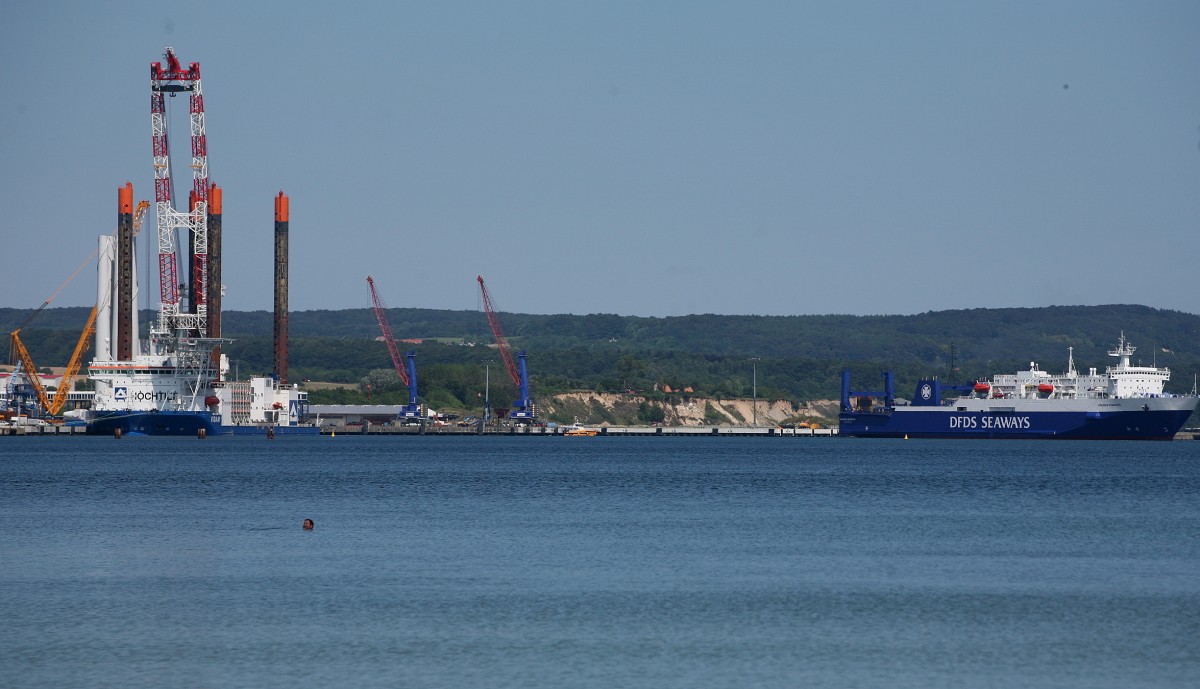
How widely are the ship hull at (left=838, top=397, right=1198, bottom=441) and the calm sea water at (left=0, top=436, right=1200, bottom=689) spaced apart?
2635 inches

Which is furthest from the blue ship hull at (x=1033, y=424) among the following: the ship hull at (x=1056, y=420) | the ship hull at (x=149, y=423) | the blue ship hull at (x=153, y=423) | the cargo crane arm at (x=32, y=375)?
the cargo crane arm at (x=32, y=375)

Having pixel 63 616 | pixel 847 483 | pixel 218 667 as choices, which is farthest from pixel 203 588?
pixel 847 483

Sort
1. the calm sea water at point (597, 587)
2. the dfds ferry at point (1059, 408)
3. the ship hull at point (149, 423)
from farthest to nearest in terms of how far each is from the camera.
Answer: the ship hull at point (149, 423)
the dfds ferry at point (1059, 408)
the calm sea water at point (597, 587)

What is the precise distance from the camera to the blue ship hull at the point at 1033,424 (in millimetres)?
135125

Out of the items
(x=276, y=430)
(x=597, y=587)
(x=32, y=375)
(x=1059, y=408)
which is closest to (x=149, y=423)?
(x=32, y=375)

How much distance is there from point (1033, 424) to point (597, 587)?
114 meters

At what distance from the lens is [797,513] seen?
55.9m

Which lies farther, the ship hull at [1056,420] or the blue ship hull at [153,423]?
the blue ship hull at [153,423]

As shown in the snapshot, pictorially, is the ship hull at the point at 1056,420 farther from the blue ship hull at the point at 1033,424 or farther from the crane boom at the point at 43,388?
the crane boom at the point at 43,388

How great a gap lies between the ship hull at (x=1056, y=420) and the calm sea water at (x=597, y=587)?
66.9 metres

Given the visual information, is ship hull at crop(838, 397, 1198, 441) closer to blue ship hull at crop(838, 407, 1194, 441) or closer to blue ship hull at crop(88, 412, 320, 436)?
blue ship hull at crop(838, 407, 1194, 441)

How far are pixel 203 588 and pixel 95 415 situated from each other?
418 ft

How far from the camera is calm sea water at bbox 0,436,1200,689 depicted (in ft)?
86.1

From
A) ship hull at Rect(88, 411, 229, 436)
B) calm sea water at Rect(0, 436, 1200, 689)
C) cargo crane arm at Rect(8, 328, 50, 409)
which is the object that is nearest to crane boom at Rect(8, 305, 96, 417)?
cargo crane arm at Rect(8, 328, 50, 409)
